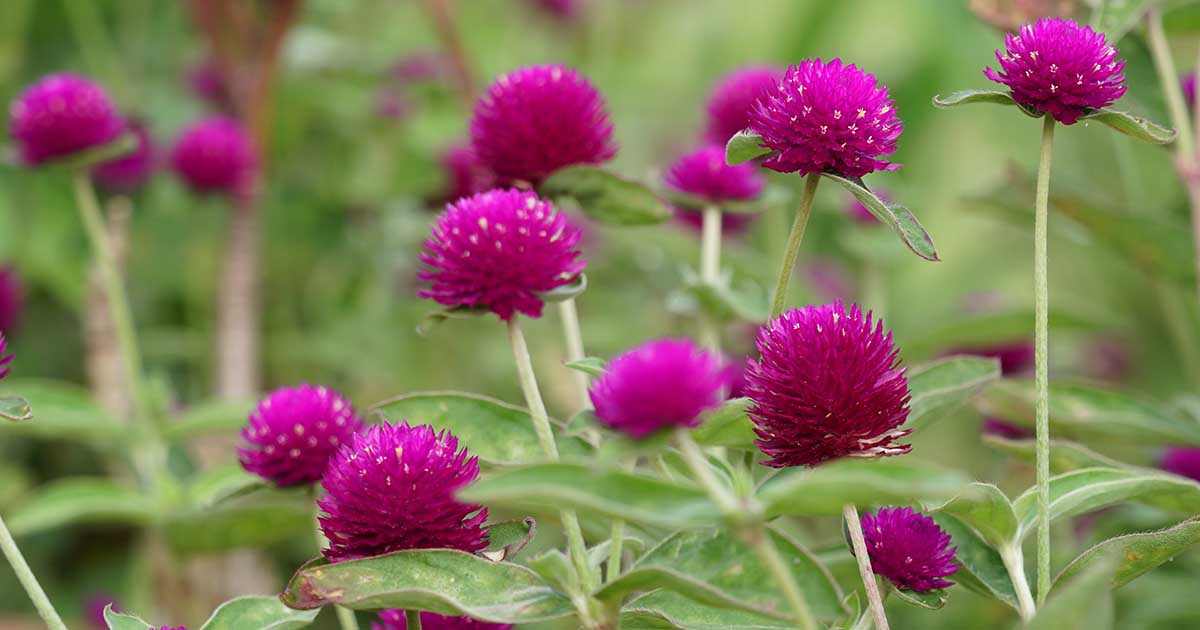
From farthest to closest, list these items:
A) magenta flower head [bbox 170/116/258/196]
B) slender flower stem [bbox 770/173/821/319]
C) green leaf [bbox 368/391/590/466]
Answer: magenta flower head [bbox 170/116/258/196] < green leaf [bbox 368/391/590/466] < slender flower stem [bbox 770/173/821/319]

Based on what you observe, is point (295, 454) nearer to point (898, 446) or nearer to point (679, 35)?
point (898, 446)

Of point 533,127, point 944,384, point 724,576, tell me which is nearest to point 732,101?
point 533,127

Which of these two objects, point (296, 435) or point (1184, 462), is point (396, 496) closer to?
point (296, 435)

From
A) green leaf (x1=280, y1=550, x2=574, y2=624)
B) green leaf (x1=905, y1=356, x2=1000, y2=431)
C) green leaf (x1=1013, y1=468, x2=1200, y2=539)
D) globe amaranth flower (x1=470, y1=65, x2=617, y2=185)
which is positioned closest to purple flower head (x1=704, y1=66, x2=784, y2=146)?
globe amaranth flower (x1=470, y1=65, x2=617, y2=185)

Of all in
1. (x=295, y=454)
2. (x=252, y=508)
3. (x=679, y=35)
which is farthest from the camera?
(x=679, y=35)

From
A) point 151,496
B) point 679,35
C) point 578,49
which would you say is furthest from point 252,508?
point 679,35

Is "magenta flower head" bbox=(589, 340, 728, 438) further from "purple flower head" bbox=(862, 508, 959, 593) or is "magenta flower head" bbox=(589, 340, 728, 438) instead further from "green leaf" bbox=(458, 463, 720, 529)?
"purple flower head" bbox=(862, 508, 959, 593)
